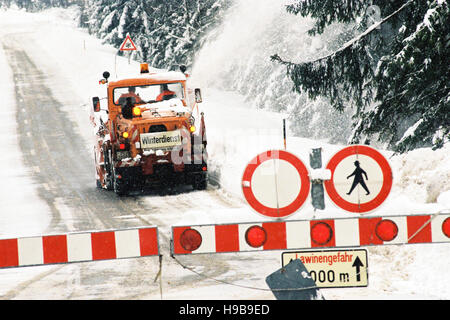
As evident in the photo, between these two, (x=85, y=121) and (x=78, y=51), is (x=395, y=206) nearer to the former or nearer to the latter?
(x=85, y=121)

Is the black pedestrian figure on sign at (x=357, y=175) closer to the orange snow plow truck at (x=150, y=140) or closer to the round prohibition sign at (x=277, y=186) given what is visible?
the round prohibition sign at (x=277, y=186)

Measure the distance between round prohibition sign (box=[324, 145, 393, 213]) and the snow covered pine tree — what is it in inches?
227

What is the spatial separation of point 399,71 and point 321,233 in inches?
304

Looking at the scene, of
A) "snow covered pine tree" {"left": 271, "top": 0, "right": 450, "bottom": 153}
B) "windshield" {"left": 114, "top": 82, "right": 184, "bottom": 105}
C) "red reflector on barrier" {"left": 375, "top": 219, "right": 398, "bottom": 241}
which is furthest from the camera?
"windshield" {"left": 114, "top": 82, "right": 184, "bottom": 105}

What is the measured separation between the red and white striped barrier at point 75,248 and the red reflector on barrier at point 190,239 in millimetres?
215

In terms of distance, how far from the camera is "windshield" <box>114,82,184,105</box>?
14156mm

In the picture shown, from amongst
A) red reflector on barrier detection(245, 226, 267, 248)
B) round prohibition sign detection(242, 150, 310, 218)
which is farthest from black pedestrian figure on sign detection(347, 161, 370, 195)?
red reflector on barrier detection(245, 226, 267, 248)

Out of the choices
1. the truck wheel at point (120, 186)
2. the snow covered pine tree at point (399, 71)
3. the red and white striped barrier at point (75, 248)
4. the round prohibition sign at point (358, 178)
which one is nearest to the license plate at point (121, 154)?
the truck wheel at point (120, 186)

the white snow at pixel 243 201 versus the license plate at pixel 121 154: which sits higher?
the license plate at pixel 121 154

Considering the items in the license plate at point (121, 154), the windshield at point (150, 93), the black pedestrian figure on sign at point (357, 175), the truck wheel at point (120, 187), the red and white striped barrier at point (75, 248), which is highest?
the windshield at point (150, 93)

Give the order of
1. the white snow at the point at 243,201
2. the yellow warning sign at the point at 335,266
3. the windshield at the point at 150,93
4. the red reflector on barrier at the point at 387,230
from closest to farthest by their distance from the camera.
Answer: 1. the yellow warning sign at the point at 335,266
2. the red reflector on barrier at the point at 387,230
3. the white snow at the point at 243,201
4. the windshield at the point at 150,93

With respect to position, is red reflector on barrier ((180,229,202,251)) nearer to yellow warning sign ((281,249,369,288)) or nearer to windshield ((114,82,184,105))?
yellow warning sign ((281,249,369,288))

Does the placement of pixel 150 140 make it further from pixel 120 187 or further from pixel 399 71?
pixel 399 71

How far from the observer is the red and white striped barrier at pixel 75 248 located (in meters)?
5.25
